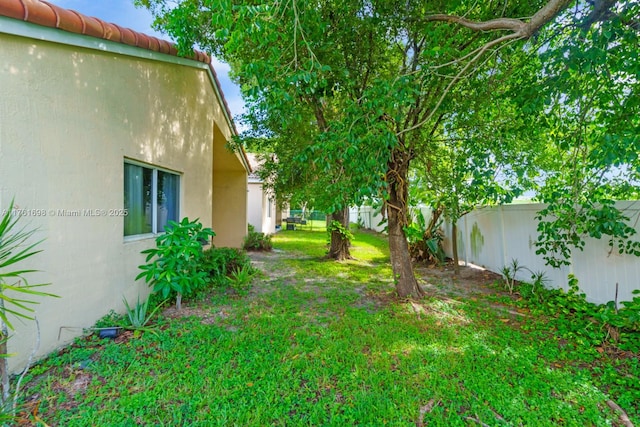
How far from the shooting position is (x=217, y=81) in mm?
7457

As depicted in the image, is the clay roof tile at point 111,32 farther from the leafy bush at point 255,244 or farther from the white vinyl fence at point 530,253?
the leafy bush at point 255,244

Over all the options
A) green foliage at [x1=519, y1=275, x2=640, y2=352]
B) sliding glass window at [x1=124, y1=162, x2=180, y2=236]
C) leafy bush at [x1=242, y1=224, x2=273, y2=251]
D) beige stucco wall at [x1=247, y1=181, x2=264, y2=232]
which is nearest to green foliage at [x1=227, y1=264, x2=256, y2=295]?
sliding glass window at [x1=124, y1=162, x2=180, y2=236]

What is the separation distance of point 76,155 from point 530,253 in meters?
7.67

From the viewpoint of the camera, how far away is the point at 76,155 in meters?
3.47

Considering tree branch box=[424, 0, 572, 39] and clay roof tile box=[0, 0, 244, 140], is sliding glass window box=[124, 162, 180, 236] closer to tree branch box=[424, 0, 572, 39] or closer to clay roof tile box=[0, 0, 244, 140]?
clay roof tile box=[0, 0, 244, 140]

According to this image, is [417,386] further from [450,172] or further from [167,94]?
[167,94]

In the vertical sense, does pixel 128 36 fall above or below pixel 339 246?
above

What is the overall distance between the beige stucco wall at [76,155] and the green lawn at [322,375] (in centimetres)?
67

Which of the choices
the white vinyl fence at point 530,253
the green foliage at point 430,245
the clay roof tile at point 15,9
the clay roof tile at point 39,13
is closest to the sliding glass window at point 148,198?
the clay roof tile at point 39,13

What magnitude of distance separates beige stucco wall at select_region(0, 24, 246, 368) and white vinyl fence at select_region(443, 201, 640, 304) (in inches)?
279

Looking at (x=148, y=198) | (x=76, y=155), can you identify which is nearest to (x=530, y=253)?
(x=148, y=198)

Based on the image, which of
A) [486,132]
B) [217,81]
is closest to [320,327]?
[486,132]

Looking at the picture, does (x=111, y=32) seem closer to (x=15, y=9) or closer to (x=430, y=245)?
(x=15, y=9)

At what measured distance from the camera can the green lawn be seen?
245cm
